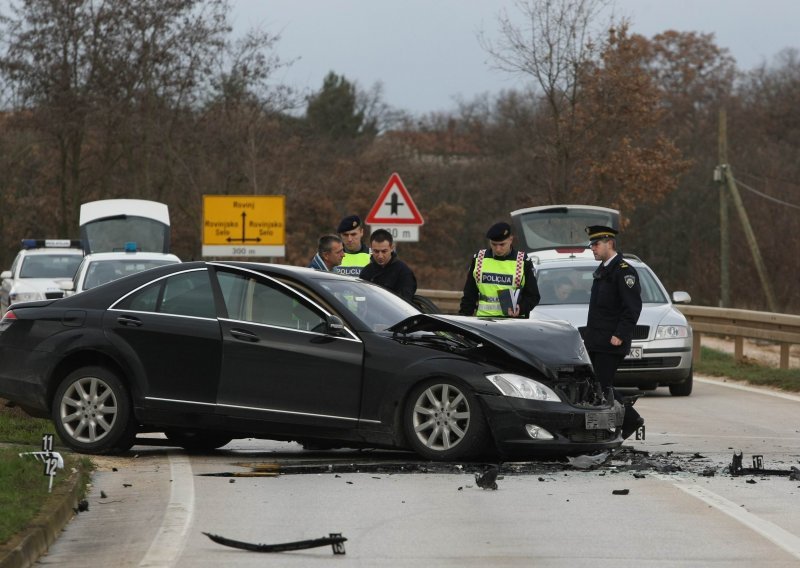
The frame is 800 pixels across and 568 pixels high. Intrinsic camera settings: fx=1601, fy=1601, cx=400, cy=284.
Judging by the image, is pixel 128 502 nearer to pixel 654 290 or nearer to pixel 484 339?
pixel 484 339

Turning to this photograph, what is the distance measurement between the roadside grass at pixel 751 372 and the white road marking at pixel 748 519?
1041cm

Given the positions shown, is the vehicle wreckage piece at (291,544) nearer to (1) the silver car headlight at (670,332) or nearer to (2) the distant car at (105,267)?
Answer: (1) the silver car headlight at (670,332)

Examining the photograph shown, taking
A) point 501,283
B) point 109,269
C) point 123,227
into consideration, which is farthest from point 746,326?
point 123,227

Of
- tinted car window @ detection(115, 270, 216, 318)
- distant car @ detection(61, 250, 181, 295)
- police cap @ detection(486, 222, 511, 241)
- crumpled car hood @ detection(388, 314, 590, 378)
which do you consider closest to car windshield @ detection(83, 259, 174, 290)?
distant car @ detection(61, 250, 181, 295)

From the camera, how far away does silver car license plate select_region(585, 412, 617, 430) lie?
35.5ft

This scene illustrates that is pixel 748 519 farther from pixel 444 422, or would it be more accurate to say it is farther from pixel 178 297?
pixel 178 297

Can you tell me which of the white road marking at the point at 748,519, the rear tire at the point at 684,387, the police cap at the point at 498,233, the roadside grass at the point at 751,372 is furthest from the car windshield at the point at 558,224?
the white road marking at the point at 748,519

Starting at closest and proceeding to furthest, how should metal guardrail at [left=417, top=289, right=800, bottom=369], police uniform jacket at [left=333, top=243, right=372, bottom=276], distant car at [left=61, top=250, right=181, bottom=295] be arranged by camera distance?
police uniform jacket at [left=333, top=243, right=372, bottom=276], metal guardrail at [left=417, top=289, right=800, bottom=369], distant car at [left=61, top=250, right=181, bottom=295]

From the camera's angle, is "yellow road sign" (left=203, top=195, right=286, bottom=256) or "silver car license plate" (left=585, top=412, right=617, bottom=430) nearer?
"silver car license plate" (left=585, top=412, right=617, bottom=430)

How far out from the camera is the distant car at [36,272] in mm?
29953

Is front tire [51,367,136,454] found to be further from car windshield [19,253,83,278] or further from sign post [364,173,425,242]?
car windshield [19,253,83,278]

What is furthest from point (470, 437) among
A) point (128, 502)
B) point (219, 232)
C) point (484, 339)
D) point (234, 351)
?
point (219, 232)

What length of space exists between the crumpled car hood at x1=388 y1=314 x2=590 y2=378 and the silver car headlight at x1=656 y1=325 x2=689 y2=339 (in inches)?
281

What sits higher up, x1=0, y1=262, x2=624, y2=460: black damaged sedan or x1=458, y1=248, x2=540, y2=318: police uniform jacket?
x1=458, y1=248, x2=540, y2=318: police uniform jacket
